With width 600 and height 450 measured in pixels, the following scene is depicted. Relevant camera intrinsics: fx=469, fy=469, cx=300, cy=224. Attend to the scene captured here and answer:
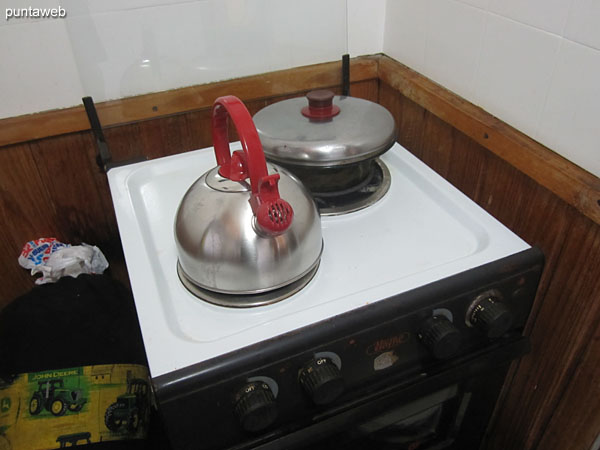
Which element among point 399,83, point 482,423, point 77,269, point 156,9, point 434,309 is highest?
point 156,9

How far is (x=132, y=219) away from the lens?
0.85 meters

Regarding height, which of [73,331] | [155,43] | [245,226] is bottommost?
[73,331]

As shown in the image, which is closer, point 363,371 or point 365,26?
point 363,371

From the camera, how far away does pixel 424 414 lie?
34.2 inches

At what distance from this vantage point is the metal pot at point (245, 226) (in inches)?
24.2

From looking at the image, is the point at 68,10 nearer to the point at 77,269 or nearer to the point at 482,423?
the point at 77,269

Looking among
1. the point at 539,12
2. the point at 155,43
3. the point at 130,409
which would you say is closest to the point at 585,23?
the point at 539,12

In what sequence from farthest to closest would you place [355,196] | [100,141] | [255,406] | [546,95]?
[100,141], [355,196], [546,95], [255,406]

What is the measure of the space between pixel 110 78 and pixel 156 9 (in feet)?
0.57

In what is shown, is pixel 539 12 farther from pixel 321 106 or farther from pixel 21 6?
pixel 21 6

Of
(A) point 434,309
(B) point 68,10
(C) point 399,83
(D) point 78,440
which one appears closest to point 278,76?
(C) point 399,83

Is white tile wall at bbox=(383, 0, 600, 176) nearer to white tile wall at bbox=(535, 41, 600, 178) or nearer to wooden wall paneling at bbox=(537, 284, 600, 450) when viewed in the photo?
white tile wall at bbox=(535, 41, 600, 178)

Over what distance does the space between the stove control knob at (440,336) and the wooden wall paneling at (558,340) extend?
0.28 m

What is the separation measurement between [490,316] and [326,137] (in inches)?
15.7
